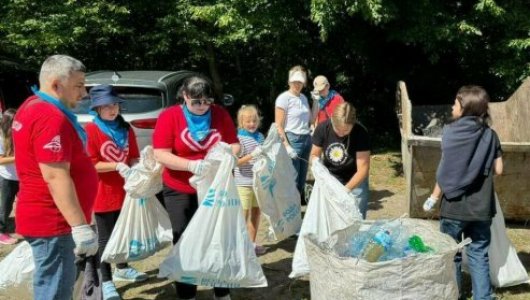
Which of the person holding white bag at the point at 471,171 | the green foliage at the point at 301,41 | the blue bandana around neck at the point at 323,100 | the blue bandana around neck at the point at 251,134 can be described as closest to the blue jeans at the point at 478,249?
the person holding white bag at the point at 471,171

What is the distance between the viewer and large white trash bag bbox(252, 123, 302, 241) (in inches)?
190

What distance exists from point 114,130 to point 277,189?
1.58 meters

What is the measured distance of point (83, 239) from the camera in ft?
9.11

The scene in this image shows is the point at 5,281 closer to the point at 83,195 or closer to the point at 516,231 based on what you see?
the point at 83,195

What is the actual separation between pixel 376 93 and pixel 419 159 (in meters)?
5.85

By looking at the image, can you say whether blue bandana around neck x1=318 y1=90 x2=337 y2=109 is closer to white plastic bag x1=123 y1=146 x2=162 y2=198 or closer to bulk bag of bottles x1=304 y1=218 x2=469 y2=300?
white plastic bag x1=123 y1=146 x2=162 y2=198

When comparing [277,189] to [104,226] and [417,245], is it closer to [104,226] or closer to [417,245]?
[104,226]

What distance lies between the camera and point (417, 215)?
562cm

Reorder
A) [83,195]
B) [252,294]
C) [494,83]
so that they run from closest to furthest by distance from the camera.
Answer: [83,195] → [252,294] → [494,83]

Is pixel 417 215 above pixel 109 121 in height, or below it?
below

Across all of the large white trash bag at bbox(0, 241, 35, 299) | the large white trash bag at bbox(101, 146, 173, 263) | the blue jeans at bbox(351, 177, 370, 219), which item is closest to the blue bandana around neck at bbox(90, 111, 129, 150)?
the large white trash bag at bbox(101, 146, 173, 263)

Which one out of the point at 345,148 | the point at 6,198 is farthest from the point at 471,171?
the point at 6,198

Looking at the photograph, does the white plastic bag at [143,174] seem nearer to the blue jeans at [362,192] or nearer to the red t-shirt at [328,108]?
the blue jeans at [362,192]

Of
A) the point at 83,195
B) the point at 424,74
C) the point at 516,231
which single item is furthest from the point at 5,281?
the point at 424,74
